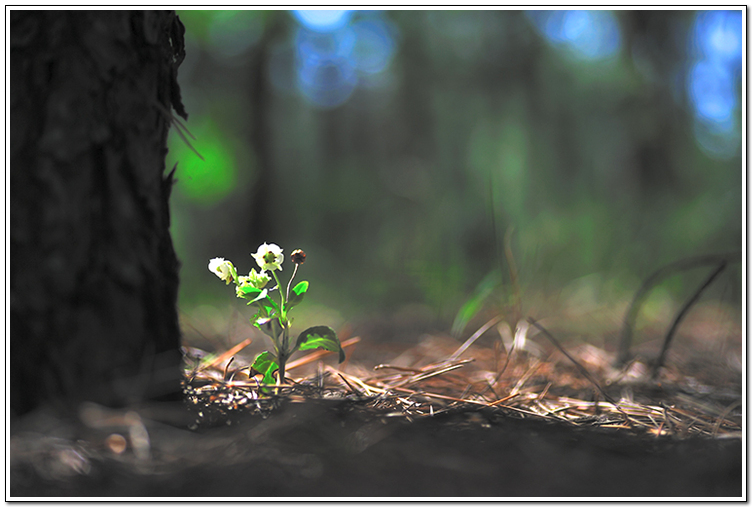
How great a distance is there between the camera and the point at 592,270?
14.8ft

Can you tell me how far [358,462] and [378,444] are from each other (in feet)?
0.25

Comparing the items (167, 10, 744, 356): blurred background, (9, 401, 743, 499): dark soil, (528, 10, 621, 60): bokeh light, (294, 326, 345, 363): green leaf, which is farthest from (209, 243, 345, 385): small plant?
(528, 10, 621, 60): bokeh light

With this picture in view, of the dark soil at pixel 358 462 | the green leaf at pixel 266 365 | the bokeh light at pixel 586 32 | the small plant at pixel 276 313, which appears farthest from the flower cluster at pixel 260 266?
the bokeh light at pixel 586 32

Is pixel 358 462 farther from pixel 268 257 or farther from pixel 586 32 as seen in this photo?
pixel 586 32

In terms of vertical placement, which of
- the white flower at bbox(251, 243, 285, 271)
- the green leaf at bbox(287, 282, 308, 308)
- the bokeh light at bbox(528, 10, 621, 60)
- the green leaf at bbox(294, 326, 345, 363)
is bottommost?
the green leaf at bbox(294, 326, 345, 363)

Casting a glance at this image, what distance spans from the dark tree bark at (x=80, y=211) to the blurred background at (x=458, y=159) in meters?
0.77

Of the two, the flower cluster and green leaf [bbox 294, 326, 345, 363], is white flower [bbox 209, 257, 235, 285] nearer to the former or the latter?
the flower cluster

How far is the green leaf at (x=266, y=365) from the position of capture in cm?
114

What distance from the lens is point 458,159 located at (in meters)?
7.47

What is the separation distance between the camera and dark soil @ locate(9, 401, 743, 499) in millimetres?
752

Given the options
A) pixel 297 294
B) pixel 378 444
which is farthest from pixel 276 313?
pixel 378 444

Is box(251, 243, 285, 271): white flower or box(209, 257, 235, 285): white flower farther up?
box(251, 243, 285, 271): white flower

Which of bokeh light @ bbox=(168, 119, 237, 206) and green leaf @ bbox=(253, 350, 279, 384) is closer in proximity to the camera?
green leaf @ bbox=(253, 350, 279, 384)

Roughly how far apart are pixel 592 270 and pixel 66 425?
4571 mm
